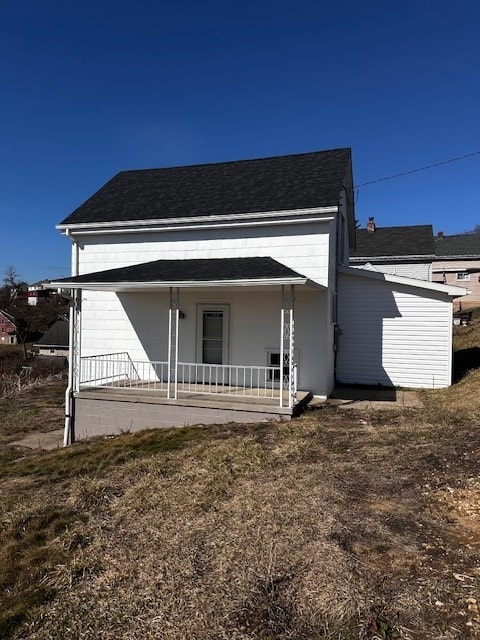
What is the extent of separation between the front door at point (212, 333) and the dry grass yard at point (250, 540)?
417 cm

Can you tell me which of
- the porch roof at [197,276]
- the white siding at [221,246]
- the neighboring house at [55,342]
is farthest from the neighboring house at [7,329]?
the porch roof at [197,276]

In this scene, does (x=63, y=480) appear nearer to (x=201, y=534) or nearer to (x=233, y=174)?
(x=201, y=534)

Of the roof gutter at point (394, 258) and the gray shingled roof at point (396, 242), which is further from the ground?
the gray shingled roof at point (396, 242)

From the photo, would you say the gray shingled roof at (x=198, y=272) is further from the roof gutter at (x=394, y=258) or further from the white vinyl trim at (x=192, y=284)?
the roof gutter at (x=394, y=258)

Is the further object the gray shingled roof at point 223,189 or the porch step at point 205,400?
the gray shingled roof at point 223,189

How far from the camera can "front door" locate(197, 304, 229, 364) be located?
36.0 feet

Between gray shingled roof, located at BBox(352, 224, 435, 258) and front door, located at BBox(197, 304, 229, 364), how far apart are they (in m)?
19.5

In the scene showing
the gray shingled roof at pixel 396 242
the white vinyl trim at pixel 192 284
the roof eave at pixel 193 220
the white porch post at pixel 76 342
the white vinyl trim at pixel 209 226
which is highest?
the gray shingled roof at pixel 396 242

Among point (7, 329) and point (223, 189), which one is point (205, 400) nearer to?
point (223, 189)

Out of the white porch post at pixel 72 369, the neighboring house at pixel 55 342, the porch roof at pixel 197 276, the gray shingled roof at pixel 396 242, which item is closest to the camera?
the porch roof at pixel 197 276

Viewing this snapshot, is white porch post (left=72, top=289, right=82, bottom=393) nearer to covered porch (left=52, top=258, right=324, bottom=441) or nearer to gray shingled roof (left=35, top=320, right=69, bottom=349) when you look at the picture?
covered porch (left=52, top=258, right=324, bottom=441)

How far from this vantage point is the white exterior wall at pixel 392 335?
38.4ft

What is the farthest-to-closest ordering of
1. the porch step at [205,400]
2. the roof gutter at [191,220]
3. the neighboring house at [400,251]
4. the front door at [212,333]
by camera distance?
the neighboring house at [400,251], the front door at [212,333], the roof gutter at [191,220], the porch step at [205,400]

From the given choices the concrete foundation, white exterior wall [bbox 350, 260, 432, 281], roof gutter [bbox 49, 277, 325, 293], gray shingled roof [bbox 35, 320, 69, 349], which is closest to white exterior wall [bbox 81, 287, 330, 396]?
roof gutter [bbox 49, 277, 325, 293]
